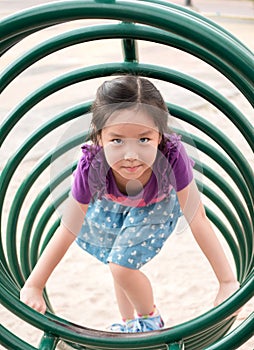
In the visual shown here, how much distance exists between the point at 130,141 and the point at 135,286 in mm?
493

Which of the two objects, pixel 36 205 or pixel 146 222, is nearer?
Result: pixel 146 222

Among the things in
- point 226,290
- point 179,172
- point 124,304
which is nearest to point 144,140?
point 179,172

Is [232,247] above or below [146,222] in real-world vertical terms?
above

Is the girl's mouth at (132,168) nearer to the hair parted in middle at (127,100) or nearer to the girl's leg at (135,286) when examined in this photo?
the hair parted in middle at (127,100)

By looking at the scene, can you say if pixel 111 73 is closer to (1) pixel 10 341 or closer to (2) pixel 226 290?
(2) pixel 226 290

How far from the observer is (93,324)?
2.30 meters

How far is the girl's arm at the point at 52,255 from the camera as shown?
1.61m

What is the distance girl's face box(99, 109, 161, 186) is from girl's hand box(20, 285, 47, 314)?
0.34 meters

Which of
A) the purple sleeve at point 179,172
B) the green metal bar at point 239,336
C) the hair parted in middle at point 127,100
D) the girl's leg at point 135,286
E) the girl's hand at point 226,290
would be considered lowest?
the green metal bar at point 239,336

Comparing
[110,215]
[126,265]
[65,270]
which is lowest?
[126,265]

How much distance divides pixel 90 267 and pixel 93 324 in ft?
1.29

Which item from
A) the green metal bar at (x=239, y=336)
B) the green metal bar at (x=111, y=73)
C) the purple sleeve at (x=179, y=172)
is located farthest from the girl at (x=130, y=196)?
the green metal bar at (x=239, y=336)

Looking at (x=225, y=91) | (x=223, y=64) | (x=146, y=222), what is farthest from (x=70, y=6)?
(x=225, y=91)

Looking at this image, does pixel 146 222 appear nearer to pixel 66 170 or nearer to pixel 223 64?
pixel 66 170
